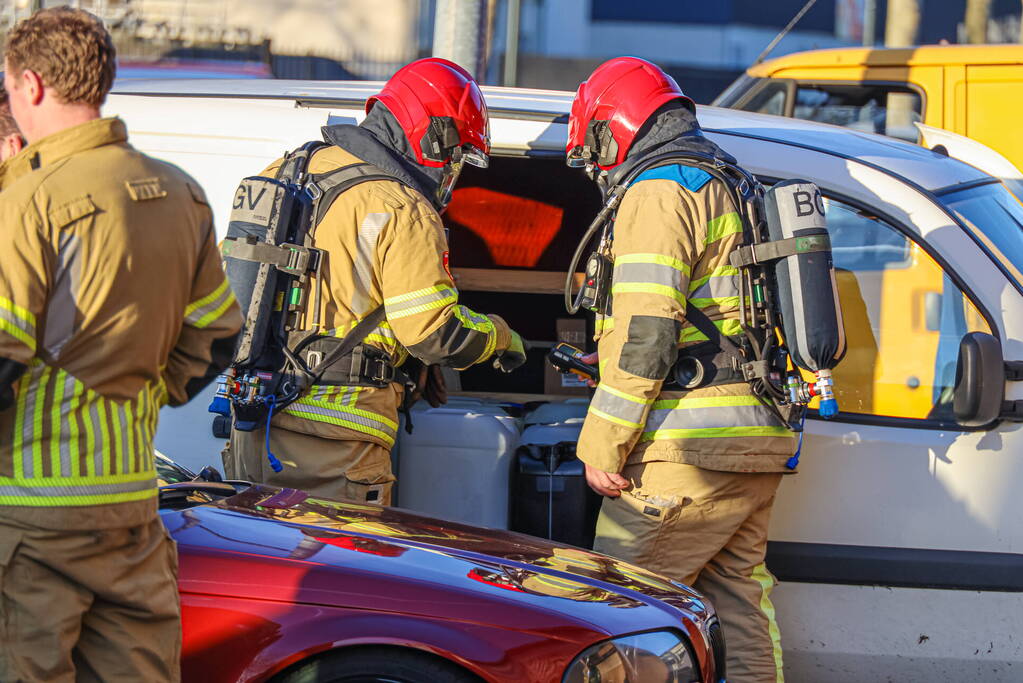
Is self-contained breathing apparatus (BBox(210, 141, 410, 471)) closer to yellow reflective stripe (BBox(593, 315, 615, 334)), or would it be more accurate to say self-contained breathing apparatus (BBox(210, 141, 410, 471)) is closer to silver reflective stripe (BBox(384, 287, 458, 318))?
silver reflective stripe (BBox(384, 287, 458, 318))

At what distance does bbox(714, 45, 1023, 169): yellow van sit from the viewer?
7.00 m

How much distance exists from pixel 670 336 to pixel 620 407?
0.25 m

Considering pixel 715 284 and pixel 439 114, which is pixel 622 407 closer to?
pixel 715 284

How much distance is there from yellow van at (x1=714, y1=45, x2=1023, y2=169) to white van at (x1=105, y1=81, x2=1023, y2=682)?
9.96 feet

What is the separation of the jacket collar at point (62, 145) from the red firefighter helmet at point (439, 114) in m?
1.67

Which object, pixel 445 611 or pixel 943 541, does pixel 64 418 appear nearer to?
pixel 445 611

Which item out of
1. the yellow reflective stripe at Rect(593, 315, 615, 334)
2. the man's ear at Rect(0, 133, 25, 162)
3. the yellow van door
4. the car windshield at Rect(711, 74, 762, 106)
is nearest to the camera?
the man's ear at Rect(0, 133, 25, 162)

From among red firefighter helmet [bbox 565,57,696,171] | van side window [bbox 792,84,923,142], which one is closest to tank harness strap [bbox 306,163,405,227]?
red firefighter helmet [bbox 565,57,696,171]

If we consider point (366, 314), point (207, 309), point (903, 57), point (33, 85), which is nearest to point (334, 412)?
point (366, 314)

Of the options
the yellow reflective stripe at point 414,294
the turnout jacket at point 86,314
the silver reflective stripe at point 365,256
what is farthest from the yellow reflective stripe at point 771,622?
the turnout jacket at point 86,314

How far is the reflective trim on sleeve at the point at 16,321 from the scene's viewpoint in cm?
204

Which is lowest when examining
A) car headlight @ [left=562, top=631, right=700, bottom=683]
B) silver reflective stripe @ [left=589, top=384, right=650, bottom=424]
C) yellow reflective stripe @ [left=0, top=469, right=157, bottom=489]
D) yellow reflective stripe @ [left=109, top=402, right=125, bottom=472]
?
car headlight @ [left=562, top=631, right=700, bottom=683]

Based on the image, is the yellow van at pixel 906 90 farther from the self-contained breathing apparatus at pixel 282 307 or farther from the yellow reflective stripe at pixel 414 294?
the self-contained breathing apparatus at pixel 282 307

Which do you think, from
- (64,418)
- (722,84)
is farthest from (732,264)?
(722,84)
